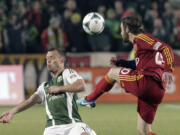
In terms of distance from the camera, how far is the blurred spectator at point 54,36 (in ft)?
46.5

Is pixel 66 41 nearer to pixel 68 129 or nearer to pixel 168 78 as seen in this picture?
pixel 168 78

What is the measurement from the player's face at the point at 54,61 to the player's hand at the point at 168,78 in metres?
1.37

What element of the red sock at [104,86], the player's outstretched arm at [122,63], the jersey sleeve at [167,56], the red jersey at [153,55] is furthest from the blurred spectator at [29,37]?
the jersey sleeve at [167,56]

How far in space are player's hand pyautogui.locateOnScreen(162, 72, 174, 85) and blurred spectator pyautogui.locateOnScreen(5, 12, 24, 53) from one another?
27.1ft

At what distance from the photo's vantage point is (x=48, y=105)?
5.82 meters

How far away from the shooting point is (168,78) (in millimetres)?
6395

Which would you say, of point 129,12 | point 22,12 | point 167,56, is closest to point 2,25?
point 22,12

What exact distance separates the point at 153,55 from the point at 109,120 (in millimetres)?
3885

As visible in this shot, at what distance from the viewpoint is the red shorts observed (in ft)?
21.8

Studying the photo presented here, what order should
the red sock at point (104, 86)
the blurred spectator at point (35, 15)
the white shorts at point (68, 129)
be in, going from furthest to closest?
the blurred spectator at point (35, 15), the red sock at point (104, 86), the white shorts at point (68, 129)

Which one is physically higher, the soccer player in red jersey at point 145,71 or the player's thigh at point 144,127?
the soccer player in red jersey at point 145,71

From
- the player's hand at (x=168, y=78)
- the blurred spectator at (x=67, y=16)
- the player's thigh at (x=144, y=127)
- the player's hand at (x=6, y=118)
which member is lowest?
the player's thigh at (x=144, y=127)

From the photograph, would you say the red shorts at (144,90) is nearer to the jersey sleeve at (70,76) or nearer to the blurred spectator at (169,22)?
the jersey sleeve at (70,76)

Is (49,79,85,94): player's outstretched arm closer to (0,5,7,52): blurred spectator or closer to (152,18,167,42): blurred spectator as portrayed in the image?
(0,5,7,52): blurred spectator
